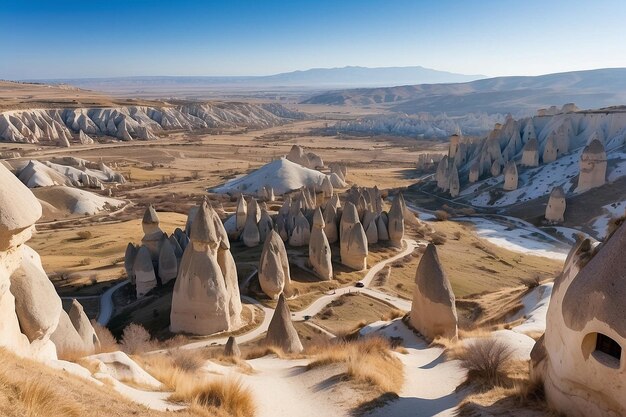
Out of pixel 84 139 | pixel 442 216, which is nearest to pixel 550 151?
pixel 442 216

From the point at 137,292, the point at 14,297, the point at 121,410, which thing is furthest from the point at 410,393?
the point at 137,292

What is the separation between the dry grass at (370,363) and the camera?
1059cm

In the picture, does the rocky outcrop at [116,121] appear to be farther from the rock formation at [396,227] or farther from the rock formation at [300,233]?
the rock formation at [396,227]

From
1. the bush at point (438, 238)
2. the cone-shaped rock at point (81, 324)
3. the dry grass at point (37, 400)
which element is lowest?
the bush at point (438, 238)

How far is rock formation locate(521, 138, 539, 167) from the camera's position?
54.6m

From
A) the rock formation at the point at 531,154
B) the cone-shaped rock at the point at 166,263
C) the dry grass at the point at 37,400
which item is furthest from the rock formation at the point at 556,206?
the dry grass at the point at 37,400

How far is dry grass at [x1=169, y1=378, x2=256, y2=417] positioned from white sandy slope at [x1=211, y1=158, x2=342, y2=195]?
46.1m

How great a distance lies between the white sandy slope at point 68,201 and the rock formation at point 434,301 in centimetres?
3968

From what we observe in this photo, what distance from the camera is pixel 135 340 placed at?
17156 millimetres

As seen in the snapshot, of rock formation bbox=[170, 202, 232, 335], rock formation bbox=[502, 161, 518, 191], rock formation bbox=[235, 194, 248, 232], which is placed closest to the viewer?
rock formation bbox=[170, 202, 232, 335]

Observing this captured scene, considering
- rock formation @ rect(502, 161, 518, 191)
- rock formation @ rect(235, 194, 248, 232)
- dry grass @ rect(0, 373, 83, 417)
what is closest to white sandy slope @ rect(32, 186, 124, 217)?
rock formation @ rect(235, 194, 248, 232)

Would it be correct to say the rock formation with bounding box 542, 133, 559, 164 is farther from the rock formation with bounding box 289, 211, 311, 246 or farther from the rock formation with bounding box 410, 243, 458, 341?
the rock formation with bounding box 410, 243, 458, 341

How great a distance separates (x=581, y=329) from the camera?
23.4ft

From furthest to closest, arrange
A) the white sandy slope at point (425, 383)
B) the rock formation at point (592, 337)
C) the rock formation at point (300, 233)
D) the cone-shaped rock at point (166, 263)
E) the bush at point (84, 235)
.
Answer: the bush at point (84, 235) < the rock formation at point (300, 233) < the cone-shaped rock at point (166, 263) < the white sandy slope at point (425, 383) < the rock formation at point (592, 337)
